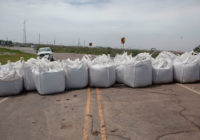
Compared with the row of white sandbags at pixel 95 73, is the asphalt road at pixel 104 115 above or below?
below

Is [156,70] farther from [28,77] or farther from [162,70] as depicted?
[28,77]

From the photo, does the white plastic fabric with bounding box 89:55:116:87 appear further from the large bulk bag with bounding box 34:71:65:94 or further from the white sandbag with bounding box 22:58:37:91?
the white sandbag with bounding box 22:58:37:91

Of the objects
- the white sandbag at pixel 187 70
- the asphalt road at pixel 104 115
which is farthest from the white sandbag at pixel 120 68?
the white sandbag at pixel 187 70

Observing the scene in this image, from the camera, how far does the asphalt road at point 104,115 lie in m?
3.19

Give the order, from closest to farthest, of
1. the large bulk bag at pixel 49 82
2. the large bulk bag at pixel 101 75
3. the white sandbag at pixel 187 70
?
1. the large bulk bag at pixel 49 82
2. the large bulk bag at pixel 101 75
3. the white sandbag at pixel 187 70

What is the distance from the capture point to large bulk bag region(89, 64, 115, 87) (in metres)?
6.58

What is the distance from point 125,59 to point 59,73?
2721 millimetres

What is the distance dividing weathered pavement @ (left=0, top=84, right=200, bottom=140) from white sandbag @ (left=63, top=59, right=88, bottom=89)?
49 cm

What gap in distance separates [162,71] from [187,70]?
943 millimetres

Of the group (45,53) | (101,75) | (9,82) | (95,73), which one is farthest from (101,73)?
(45,53)

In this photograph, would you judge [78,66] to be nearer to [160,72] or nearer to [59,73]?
[59,73]

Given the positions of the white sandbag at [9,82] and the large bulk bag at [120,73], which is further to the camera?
the large bulk bag at [120,73]

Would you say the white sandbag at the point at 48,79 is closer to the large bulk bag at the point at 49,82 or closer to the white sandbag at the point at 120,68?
the large bulk bag at the point at 49,82

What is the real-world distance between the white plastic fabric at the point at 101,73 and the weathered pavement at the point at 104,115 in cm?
54
